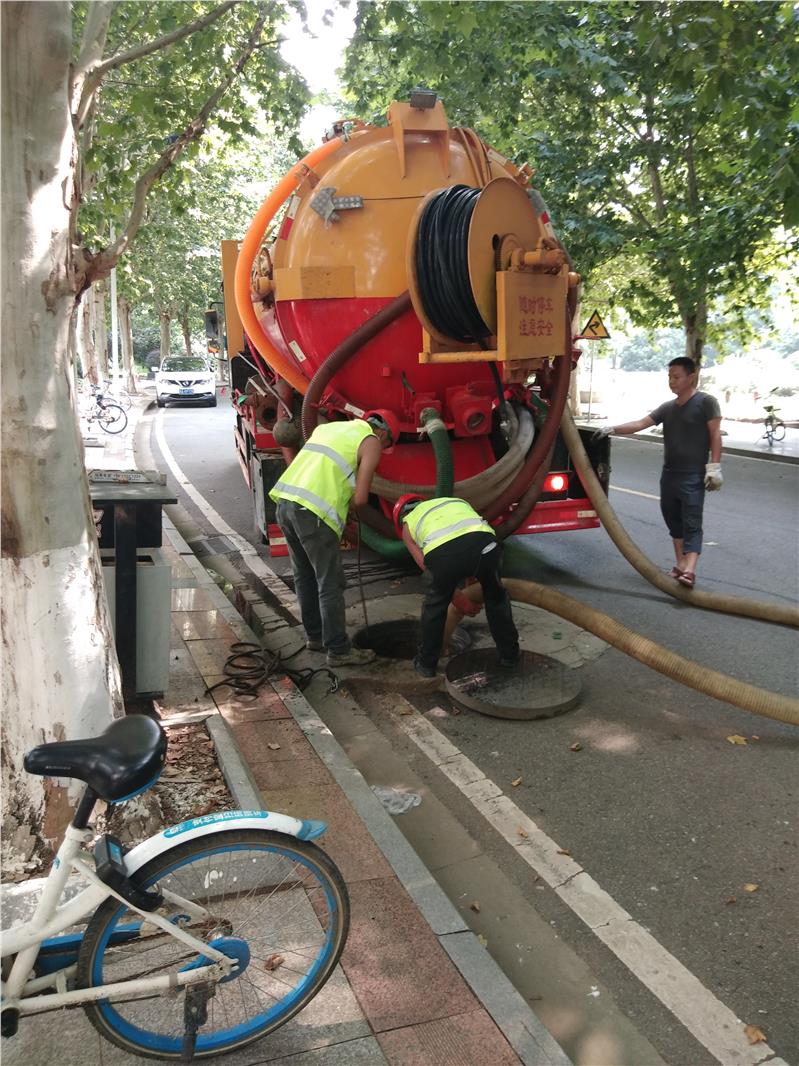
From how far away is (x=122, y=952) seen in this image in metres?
2.40

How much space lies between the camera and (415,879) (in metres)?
2.99

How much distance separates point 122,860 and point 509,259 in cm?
345

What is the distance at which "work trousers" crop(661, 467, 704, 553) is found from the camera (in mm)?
6273

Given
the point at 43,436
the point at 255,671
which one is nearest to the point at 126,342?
the point at 255,671

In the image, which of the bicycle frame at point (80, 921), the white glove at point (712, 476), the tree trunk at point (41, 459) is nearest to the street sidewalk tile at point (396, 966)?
the bicycle frame at point (80, 921)

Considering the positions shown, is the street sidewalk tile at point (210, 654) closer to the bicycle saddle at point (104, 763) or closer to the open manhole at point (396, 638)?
the open manhole at point (396, 638)

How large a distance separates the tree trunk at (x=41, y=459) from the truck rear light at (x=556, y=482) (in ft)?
12.8

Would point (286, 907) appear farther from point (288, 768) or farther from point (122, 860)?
point (288, 768)

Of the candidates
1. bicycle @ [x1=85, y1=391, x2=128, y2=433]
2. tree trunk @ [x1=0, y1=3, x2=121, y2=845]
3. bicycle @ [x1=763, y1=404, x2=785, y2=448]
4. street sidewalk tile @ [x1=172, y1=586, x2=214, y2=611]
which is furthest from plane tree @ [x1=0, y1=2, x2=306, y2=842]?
bicycle @ [x1=85, y1=391, x2=128, y2=433]

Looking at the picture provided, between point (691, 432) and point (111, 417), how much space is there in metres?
14.6

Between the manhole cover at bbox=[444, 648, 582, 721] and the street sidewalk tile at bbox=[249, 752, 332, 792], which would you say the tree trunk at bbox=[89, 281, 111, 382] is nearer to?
the manhole cover at bbox=[444, 648, 582, 721]

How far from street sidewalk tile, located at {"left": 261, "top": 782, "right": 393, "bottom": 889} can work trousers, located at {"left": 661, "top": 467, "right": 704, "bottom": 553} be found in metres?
3.83

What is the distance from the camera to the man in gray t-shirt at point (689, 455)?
6258mm

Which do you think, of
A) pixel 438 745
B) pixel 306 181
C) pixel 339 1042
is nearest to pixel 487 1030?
pixel 339 1042
